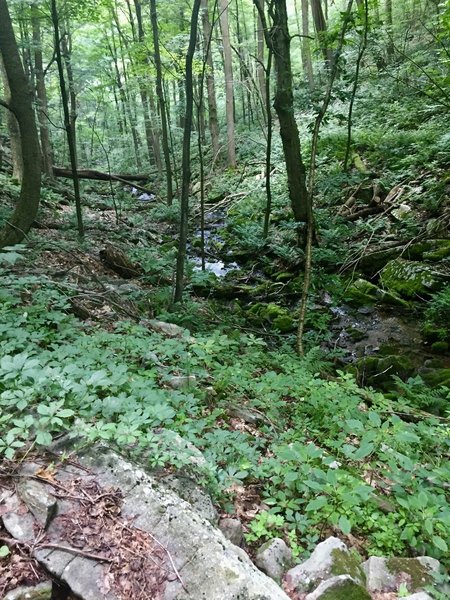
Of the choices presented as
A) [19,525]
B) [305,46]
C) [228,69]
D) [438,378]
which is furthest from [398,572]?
[305,46]

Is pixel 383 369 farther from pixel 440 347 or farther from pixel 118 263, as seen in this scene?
pixel 118 263

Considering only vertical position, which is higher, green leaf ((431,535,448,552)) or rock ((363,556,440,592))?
green leaf ((431,535,448,552))

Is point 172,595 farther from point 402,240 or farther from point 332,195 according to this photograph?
point 332,195

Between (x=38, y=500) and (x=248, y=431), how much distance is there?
194 cm

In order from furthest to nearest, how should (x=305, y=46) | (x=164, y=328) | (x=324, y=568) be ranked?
(x=305, y=46), (x=164, y=328), (x=324, y=568)

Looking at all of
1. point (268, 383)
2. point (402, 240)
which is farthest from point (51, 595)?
point (402, 240)

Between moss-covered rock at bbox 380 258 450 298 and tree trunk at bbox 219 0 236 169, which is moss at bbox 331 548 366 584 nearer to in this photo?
moss-covered rock at bbox 380 258 450 298

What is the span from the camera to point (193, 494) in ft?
7.84

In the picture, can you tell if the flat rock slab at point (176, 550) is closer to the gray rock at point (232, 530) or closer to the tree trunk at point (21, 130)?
the gray rock at point (232, 530)

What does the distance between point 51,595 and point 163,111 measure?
13793 millimetres

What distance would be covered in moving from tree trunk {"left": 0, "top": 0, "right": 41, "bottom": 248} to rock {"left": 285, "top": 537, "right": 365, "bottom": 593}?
5.57 m

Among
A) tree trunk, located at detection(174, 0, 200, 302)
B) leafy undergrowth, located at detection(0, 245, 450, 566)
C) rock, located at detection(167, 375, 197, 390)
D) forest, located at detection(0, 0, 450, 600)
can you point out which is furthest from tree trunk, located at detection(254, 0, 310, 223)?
rock, located at detection(167, 375, 197, 390)

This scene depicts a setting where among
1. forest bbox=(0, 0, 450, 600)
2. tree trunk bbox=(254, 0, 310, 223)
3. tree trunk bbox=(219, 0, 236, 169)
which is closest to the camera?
forest bbox=(0, 0, 450, 600)

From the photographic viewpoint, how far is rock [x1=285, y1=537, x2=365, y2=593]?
84.4 inches
